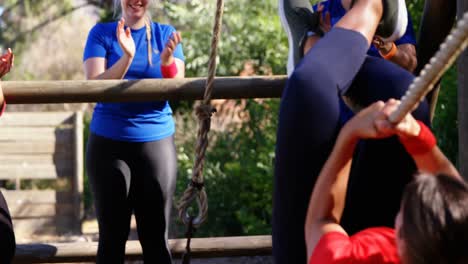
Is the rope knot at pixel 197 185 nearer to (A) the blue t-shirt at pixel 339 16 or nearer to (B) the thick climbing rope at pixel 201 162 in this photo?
(B) the thick climbing rope at pixel 201 162

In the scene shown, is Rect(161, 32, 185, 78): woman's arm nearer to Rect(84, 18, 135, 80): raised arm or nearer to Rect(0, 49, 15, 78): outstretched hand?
Rect(84, 18, 135, 80): raised arm

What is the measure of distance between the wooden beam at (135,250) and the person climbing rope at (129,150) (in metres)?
0.40

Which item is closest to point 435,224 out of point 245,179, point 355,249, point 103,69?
point 355,249

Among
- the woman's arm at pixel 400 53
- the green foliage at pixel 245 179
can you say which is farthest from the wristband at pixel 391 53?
the green foliage at pixel 245 179

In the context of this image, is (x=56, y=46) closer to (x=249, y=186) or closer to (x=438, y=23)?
(x=249, y=186)

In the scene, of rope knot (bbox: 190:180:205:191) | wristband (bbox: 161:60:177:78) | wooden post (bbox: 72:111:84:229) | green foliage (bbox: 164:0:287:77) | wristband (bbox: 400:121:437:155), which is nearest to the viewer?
wristband (bbox: 400:121:437:155)

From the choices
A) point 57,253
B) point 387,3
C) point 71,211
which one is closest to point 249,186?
point 57,253

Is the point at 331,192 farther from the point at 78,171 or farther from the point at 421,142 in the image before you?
the point at 78,171

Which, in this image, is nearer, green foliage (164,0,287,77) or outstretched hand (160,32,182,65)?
outstretched hand (160,32,182,65)

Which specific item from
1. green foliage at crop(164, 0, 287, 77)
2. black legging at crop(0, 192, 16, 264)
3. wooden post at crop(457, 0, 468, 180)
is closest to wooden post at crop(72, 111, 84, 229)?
green foliage at crop(164, 0, 287, 77)

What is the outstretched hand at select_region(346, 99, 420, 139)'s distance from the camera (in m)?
1.20

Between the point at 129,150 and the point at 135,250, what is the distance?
0.56 m

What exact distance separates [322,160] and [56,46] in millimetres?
10811

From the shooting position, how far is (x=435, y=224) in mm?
1162
